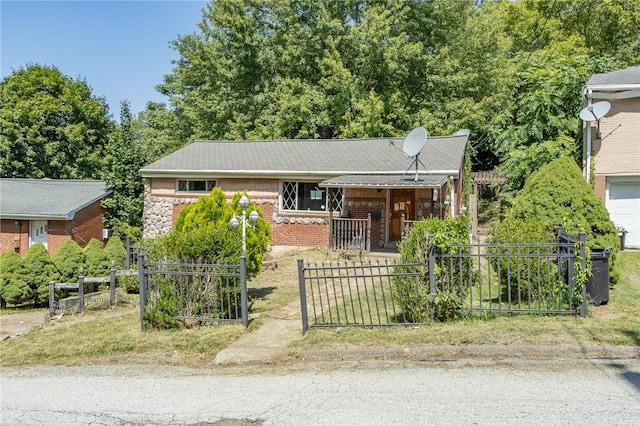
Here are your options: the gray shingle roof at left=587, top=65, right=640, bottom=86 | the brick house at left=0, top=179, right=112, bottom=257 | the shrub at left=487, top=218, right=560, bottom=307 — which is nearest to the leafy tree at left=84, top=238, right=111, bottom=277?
the brick house at left=0, top=179, right=112, bottom=257

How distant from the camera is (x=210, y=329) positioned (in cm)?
788

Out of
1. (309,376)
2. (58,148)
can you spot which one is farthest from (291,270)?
(58,148)

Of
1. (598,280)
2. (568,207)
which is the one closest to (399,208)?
(568,207)

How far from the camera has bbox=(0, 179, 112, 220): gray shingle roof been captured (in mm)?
20797

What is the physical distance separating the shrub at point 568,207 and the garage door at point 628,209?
6.70 metres

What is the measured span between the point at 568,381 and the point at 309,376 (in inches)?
114

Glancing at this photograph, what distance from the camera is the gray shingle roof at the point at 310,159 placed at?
17375 millimetres

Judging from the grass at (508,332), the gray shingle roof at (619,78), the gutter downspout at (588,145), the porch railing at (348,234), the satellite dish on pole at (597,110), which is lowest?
the grass at (508,332)

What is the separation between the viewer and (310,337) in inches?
277

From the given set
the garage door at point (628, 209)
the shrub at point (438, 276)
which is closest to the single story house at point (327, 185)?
the garage door at point (628, 209)

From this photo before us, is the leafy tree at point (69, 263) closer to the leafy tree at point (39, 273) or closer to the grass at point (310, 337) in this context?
the leafy tree at point (39, 273)

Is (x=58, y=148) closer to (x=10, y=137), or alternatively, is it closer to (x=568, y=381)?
(x=10, y=137)

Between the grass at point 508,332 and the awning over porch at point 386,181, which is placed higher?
the awning over porch at point 386,181

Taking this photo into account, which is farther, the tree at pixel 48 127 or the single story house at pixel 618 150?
the tree at pixel 48 127
